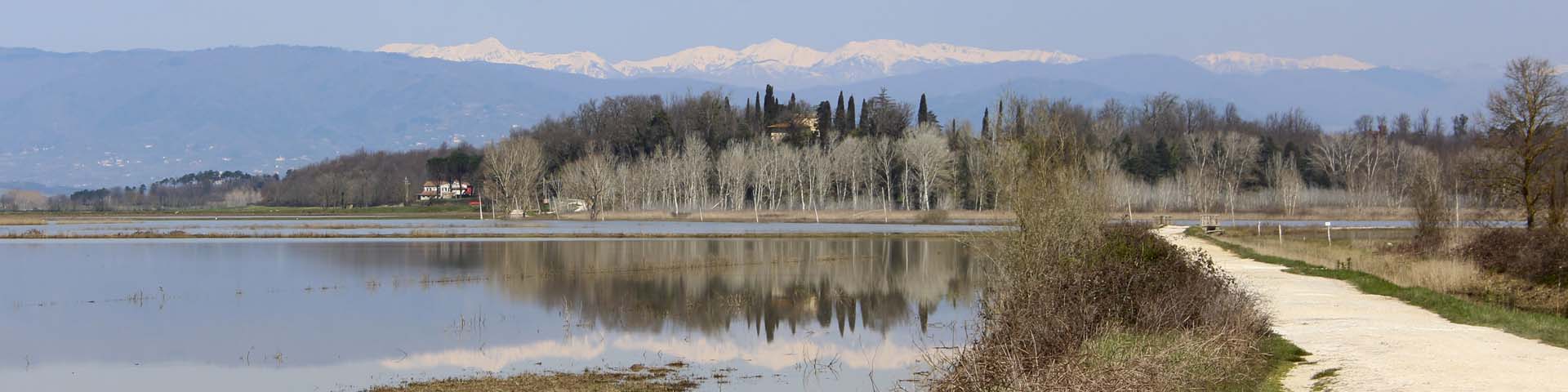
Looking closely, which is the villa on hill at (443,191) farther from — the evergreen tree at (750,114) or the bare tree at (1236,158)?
the bare tree at (1236,158)

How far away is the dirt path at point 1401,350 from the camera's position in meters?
13.5

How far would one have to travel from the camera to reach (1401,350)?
1614 centimetres

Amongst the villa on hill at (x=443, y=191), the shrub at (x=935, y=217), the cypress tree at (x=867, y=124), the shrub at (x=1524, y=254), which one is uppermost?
the cypress tree at (x=867, y=124)

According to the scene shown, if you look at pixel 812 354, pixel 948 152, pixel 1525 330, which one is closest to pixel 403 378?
pixel 812 354

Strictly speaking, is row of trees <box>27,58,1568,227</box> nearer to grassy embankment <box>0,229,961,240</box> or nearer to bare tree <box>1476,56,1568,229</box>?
grassy embankment <box>0,229,961,240</box>

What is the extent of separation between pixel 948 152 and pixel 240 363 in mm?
87338

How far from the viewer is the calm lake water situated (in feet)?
64.4

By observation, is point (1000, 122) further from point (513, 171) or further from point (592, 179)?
point (513, 171)

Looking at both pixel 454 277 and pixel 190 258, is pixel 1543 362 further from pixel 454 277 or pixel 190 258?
pixel 190 258

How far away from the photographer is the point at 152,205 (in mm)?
172250

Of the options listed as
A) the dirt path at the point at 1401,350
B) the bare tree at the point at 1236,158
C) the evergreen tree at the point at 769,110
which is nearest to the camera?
the dirt path at the point at 1401,350

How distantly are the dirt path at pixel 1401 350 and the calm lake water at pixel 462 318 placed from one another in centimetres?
542

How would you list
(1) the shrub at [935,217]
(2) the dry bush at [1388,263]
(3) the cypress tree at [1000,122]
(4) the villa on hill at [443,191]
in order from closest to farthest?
1. (3) the cypress tree at [1000,122]
2. (2) the dry bush at [1388,263]
3. (1) the shrub at [935,217]
4. (4) the villa on hill at [443,191]

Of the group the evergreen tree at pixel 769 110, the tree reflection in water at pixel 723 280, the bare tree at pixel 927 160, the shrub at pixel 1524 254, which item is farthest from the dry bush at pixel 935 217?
the shrub at pixel 1524 254
